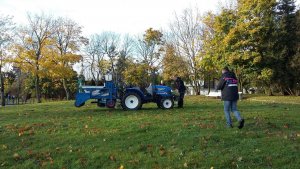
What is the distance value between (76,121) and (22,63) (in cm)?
2876

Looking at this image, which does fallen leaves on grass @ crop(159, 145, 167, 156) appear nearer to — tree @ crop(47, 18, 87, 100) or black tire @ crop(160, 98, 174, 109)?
black tire @ crop(160, 98, 174, 109)

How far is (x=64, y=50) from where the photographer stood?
4738 cm

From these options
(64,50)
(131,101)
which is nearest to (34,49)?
(64,50)

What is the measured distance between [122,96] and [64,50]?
32.1 meters

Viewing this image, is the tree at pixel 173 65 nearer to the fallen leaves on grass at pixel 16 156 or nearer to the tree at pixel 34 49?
the tree at pixel 34 49

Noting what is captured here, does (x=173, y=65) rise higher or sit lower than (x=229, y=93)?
higher

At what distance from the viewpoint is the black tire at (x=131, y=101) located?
1702 cm

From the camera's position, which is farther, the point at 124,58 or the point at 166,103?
the point at 124,58

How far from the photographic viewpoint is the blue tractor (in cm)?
1680

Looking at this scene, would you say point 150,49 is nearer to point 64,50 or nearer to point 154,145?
point 64,50

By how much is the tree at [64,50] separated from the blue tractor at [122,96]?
78.6 ft

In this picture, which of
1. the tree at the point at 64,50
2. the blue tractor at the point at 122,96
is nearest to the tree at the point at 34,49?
the tree at the point at 64,50

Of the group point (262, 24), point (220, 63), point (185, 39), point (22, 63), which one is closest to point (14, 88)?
point (22, 63)

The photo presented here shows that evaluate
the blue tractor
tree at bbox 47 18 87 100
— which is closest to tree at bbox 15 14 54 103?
tree at bbox 47 18 87 100
